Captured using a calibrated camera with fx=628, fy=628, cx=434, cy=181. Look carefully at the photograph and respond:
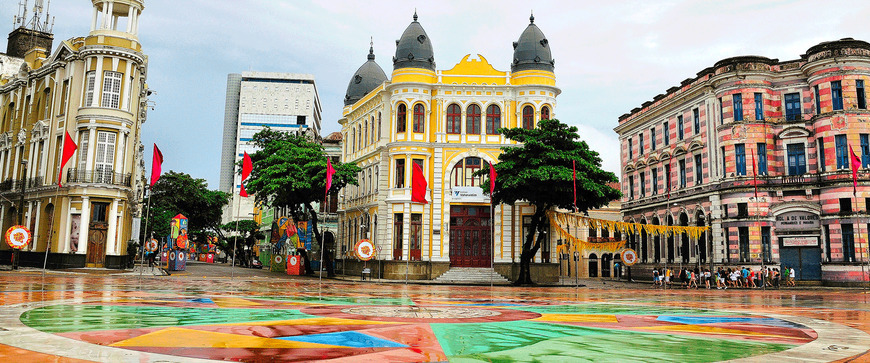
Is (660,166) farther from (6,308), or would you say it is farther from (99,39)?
(6,308)

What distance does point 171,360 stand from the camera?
A: 769 centimetres

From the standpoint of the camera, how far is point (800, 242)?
4022cm

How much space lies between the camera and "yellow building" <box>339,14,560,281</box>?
43.2m

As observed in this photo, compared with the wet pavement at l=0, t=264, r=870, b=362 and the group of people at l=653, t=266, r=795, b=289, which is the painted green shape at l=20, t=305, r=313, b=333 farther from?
the group of people at l=653, t=266, r=795, b=289

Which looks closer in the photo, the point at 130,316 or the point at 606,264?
the point at 130,316

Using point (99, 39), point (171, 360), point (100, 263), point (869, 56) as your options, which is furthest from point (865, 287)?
point (99, 39)

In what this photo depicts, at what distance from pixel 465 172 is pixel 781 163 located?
2101cm

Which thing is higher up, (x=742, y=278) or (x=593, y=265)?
(x=593, y=265)

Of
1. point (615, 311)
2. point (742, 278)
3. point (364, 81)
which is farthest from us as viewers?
point (364, 81)

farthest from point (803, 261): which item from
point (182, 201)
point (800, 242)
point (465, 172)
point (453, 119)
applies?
point (182, 201)

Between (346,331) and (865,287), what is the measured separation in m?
37.3

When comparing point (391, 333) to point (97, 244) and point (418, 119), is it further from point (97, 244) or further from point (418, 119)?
point (97, 244)

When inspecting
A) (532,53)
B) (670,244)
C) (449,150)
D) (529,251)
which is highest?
(532,53)

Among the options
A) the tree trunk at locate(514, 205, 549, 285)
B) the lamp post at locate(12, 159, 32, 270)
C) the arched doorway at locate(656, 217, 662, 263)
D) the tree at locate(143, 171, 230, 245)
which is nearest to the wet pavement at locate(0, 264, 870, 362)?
the tree trunk at locate(514, 205, 549, 285)
